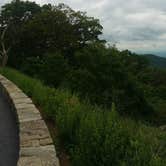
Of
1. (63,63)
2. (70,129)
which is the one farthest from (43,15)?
(70,129)

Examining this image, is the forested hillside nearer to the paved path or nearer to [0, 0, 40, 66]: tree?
[0, 0, 40, 66]: tree

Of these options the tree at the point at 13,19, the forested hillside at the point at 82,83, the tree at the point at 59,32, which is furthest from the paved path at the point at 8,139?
Result: the tree at the point at 13,19

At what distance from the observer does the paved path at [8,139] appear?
16.2 feet

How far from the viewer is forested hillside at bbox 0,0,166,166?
14.0 ft

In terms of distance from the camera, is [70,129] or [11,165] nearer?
[11,165]

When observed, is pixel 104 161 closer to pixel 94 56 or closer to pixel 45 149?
pixel 45 149

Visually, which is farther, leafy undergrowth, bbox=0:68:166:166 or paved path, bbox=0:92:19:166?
paved path, bbox=0:92:19:166

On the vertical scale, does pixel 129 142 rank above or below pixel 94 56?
below

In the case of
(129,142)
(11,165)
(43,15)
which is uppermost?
(43,15)

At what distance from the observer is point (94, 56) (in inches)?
909

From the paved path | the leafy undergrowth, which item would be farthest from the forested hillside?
the paved path

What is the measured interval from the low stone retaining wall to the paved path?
0.70 feet

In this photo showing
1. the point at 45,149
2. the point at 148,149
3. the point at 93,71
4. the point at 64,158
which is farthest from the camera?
the point at 93,71

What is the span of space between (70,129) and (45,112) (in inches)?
75.0
